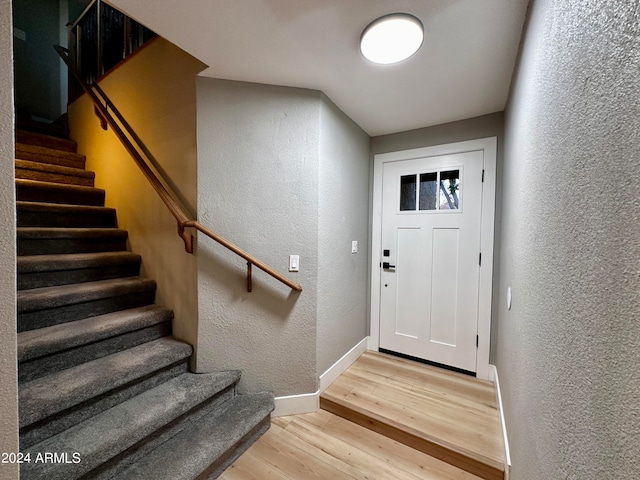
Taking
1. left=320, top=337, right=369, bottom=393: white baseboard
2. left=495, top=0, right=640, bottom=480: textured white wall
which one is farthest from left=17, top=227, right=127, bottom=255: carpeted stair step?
left=495, top=0, right=640, bottom=480: textured white wall

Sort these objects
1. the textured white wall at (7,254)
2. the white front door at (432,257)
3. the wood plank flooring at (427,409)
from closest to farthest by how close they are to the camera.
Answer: the textured white wall at (7,254) < the wood plank flooring at (427,409) < the white front door at (432,257)

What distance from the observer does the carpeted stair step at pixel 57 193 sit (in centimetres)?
211

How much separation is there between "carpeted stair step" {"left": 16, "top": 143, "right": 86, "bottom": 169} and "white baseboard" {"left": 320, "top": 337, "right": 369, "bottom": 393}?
329 centimetres

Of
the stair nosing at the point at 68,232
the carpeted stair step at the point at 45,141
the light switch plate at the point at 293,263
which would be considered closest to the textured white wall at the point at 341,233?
the light switch plate at the point at 293,263

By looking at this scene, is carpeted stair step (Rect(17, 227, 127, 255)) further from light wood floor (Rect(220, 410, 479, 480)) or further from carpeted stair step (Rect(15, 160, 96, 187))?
light wood floor (Rect(220, 410, 479, 480))

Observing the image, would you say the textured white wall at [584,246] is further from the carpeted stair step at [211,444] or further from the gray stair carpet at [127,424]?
the gray stair carpet at [127,424]

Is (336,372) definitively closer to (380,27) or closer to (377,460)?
(377,460)

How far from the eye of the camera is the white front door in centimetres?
221

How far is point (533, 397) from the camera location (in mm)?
872

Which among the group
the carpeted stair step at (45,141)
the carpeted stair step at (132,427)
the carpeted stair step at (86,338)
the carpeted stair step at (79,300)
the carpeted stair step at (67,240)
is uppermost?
the carpeted stair step at (45,141)

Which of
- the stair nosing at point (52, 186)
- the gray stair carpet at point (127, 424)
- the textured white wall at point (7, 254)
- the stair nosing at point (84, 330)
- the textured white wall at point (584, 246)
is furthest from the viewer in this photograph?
the stair nosing at point (52, 186)

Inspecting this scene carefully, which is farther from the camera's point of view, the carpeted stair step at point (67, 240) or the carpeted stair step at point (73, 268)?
A: the carpeted stair step at point (67, 240)

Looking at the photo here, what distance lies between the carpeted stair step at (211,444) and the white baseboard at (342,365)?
0.45 m

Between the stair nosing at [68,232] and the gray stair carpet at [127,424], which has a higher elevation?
the stair nosing at [68,232]
